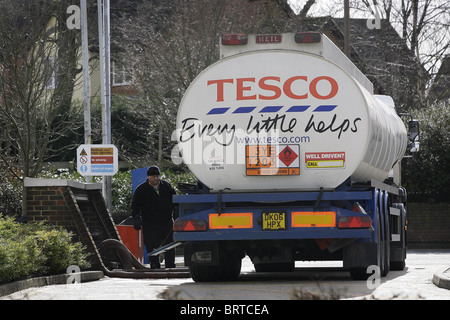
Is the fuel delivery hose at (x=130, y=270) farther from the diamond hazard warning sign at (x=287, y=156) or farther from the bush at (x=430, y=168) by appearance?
the bush at (x=430, y=168)

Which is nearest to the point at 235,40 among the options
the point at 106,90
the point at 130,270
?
the point at 130,270

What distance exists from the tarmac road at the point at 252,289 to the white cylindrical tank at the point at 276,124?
1.37 metres

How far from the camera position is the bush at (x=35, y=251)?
12039mm

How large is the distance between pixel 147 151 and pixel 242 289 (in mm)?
25106

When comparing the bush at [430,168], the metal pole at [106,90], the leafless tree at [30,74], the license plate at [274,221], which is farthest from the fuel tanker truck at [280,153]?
the bush at [430,168]

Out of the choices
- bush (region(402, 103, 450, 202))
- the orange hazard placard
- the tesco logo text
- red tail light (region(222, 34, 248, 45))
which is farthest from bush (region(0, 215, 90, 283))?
bush (region(402, 103, 450, 202))

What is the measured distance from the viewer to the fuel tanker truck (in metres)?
13.0

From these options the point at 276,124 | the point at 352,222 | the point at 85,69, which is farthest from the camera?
the point at 85,69

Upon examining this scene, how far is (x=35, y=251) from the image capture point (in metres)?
13.0

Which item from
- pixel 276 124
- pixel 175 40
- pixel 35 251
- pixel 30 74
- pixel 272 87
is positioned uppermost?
pixel 175 40

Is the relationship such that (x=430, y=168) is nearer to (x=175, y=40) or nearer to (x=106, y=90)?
(x=175, y=40)

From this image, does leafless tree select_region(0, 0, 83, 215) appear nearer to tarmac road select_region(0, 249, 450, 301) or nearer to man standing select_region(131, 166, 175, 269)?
man standing select_region(131, 166, 175, 269)

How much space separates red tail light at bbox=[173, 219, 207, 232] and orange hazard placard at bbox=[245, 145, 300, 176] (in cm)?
88

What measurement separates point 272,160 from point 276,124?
475mm
